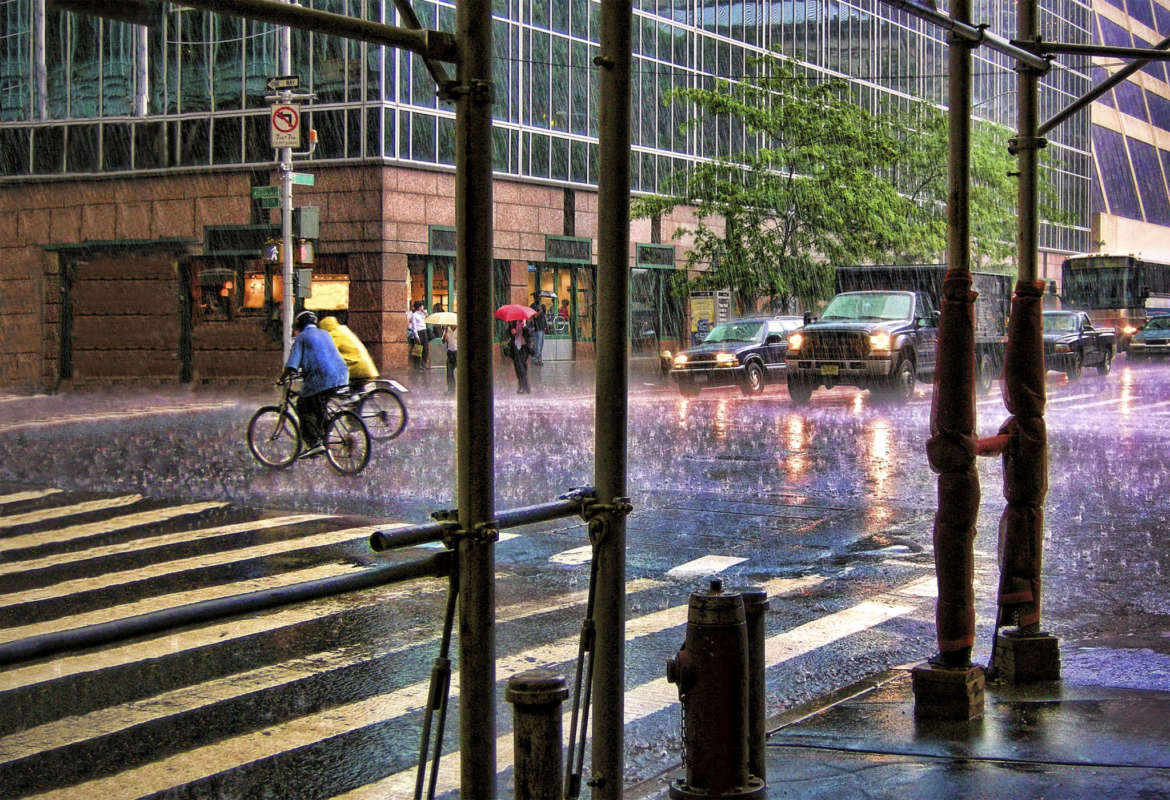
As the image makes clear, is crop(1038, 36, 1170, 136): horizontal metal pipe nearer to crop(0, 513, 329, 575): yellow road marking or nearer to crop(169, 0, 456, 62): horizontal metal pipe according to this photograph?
crop(169, 0, 456, 62): horizontal metal pipe

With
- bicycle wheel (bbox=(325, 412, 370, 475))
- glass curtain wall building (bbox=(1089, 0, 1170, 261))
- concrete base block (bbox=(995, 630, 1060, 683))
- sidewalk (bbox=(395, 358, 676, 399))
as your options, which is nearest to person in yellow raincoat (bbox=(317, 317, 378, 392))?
bicycle wheel (bbox=(325, 412, 370, 475))

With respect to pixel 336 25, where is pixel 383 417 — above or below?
below

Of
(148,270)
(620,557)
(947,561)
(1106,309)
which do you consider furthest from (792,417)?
(1106,309)

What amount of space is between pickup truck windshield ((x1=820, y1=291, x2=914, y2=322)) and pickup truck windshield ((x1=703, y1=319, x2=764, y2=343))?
8.22 feet

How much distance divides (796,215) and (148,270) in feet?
65.0

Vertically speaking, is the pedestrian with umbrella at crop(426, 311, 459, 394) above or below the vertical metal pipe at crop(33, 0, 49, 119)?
below

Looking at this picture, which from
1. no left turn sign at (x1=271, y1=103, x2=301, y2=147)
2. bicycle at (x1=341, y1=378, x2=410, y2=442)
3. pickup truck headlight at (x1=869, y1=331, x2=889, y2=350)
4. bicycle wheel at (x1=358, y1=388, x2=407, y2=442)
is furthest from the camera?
no left turn sign at (x1=271, y1=103, x2=301, y2=147)

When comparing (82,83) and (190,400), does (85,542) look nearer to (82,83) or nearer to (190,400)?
(190,400)

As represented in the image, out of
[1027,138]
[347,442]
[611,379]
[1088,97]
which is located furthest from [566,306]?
[611,379]

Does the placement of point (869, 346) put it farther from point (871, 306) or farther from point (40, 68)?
point (40, 68)

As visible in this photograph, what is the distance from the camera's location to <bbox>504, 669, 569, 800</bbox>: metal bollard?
131 inches

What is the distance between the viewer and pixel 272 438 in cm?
1548

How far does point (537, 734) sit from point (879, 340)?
23.2m

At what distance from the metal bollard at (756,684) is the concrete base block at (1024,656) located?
186cm
